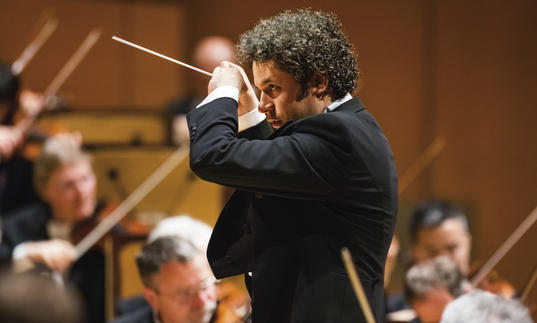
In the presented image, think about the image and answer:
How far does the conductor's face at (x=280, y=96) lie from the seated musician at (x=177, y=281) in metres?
0.91

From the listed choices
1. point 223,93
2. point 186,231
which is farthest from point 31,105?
point 223,93

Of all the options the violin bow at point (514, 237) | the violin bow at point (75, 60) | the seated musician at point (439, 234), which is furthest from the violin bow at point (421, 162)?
the violin bow at point (75, 60)

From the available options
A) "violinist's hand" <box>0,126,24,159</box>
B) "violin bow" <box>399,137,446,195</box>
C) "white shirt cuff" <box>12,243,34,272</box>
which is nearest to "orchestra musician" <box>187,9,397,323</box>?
"white shirt cuff" <box>12,243,34,272</box>

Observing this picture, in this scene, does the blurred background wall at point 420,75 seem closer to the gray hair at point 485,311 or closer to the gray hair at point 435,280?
the gray hair at point 435,280

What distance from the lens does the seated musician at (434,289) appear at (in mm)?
2533

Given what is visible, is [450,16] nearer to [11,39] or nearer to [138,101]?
[138,101]

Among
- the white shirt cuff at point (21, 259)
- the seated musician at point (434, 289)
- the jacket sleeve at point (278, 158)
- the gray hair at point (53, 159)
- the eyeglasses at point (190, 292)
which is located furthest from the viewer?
the gray hair at point (53, 159)

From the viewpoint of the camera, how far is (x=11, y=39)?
5469mm

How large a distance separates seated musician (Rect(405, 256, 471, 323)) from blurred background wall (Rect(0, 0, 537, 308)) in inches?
53.7

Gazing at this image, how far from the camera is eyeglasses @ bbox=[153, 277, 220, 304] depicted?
239 cm

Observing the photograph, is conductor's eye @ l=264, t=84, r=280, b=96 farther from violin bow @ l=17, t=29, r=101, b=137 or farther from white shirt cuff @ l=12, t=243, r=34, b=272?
violin bow @ l=17, t=29, r=101, b=137

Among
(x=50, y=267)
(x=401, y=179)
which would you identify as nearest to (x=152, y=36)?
(x=401, y=179)

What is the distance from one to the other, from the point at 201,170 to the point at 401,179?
3701 millimetres

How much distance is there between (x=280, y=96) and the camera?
5.27 ft
